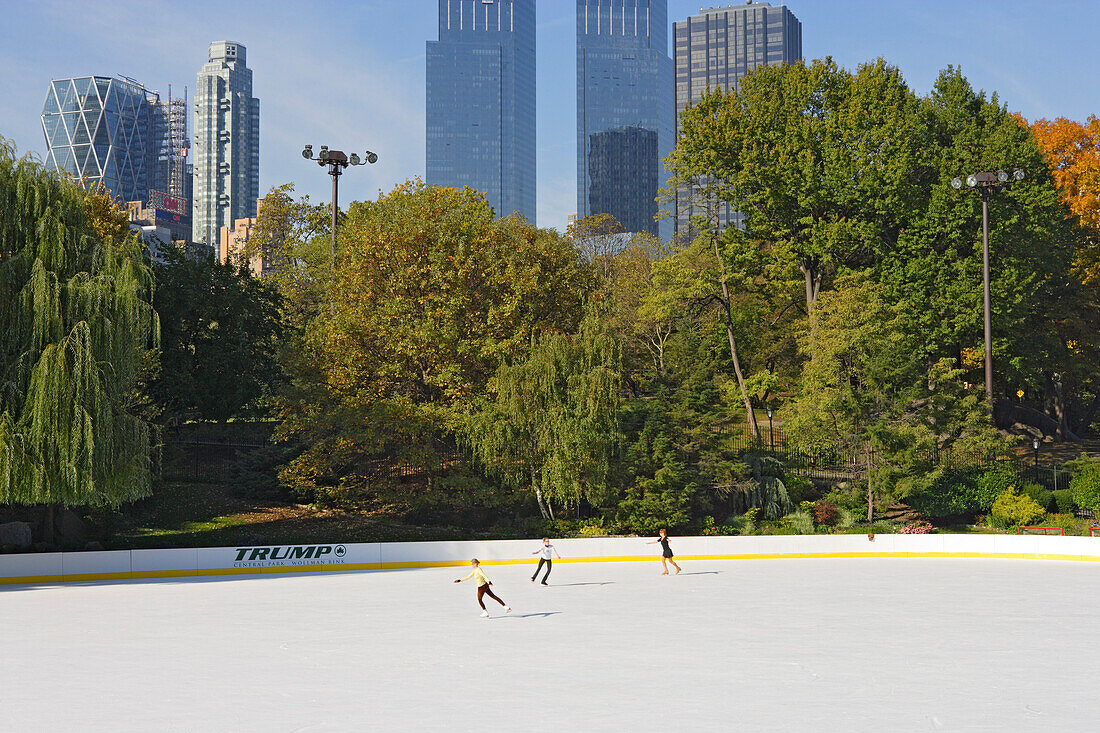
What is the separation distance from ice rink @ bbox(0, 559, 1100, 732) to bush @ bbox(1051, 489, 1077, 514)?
43.1 feet

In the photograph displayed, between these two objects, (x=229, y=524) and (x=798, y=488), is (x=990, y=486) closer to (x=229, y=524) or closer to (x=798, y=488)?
(x=798, y=488)

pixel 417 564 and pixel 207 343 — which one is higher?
pixel 207 343

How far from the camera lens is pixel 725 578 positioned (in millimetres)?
28500

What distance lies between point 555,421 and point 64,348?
1718 cm

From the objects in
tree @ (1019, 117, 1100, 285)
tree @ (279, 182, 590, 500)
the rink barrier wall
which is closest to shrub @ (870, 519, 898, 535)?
the rink barrier wall

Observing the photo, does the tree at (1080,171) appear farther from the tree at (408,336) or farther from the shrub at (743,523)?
the tree at (408,336)

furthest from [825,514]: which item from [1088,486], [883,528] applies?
[1088,486]

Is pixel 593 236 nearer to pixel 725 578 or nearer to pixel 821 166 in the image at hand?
pixel 821 166

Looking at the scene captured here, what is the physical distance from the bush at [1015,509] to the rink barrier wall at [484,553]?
3.98 m

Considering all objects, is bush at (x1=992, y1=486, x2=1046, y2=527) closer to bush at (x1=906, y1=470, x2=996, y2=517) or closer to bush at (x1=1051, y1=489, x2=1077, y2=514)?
bush at (x1=906, y1=470, x2=996, y2=517)

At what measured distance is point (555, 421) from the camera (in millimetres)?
35969

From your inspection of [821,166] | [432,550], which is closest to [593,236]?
[821,166]

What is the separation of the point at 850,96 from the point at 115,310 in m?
37.7

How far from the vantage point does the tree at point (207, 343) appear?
3891 centimetres
